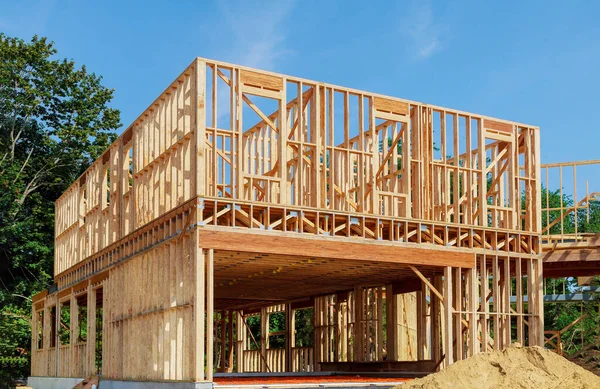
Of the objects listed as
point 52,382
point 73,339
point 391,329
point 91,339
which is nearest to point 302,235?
point 391,329

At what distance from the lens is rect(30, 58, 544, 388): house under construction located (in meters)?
19.5

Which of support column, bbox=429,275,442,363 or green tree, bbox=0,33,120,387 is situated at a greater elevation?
green tree, bbox=0,33,120,387

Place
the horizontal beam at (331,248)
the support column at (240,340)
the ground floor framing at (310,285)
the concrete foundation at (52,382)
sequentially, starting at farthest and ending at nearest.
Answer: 1. the support column at (240,340)
2. the concrete foundation at (52,382)
3. the ground floor framing at (310,285)
4. the horizontal beam at (331,248)

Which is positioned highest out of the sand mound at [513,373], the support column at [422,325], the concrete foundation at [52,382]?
the support column at [422,325]

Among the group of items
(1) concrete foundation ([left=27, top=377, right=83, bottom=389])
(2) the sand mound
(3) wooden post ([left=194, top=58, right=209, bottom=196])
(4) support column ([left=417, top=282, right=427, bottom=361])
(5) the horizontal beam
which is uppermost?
(3) wooden post ([left=194, top=58, right=209, bottom=196])

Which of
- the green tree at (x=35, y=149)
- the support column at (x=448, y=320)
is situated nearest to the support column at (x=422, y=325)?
the support column at (x=448, y=320)

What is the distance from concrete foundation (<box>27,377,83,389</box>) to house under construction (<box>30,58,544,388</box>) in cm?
24

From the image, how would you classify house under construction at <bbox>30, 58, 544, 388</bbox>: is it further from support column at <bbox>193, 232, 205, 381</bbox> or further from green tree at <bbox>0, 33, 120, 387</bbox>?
green tree at <bbox>0, 33, 120, 387</bbox>

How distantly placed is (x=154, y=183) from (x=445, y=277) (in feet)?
26.9

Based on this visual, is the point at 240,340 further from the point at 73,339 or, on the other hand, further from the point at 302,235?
the point at 302,235

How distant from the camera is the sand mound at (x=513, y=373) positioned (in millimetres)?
16766

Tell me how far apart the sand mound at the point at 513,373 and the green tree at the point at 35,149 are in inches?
1277

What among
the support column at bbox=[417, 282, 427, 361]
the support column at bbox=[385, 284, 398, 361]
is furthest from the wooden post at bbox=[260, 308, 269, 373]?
the support column at bbox=[417, 282, 427, 361]

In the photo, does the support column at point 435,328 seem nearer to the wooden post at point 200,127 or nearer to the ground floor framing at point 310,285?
the ground floor framing at point 310,285
